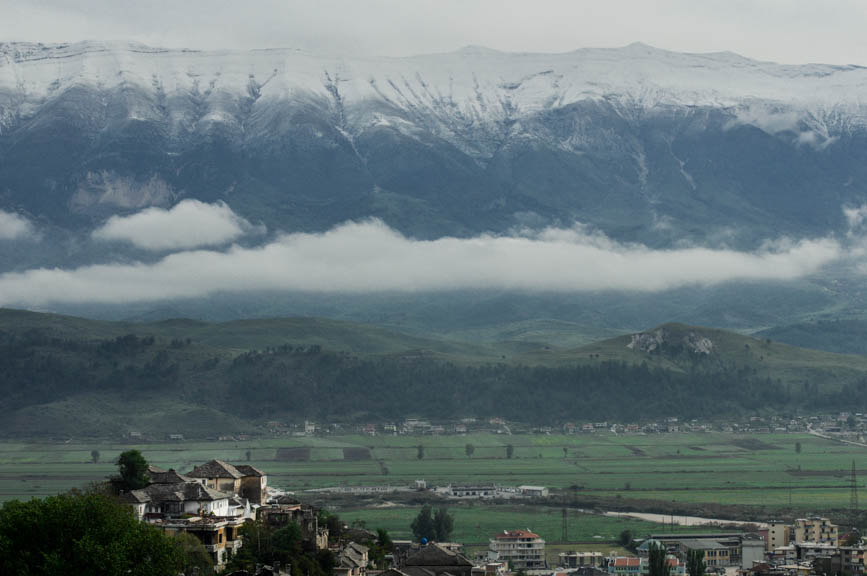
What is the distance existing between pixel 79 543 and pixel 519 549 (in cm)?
7792

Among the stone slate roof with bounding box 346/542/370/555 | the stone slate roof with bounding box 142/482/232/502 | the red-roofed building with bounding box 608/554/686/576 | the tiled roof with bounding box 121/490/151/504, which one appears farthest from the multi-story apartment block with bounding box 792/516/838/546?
the tiled roof with bounding box 121/490/151/504

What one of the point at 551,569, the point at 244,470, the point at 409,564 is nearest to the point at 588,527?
the point at 551,569

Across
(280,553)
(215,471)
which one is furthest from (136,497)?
(215,471)

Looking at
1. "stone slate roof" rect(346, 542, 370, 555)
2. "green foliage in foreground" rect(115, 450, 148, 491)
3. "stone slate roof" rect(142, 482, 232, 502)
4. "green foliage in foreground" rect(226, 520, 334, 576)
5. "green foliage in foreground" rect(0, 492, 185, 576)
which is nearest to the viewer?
"green foliage in foreground" rect(0, 492, 185, 576)

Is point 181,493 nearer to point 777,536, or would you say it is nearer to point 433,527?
point 433,527

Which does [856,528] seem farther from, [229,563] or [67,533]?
[67,533]

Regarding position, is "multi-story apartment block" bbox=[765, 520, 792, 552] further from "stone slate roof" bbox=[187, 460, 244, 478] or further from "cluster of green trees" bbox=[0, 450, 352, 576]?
"cluster of green trees" bbox=[0, 450, 352, 576]

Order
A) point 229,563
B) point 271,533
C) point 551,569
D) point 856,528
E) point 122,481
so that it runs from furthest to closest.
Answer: point 856,528 → point 551,569 → point 122,481 → point 271,533 → point 229,563

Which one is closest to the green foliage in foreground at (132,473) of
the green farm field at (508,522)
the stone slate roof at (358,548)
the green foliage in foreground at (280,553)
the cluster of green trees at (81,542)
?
the green foliage in foreground at (280,553)

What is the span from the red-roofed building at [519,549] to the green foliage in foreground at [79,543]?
69040 mm

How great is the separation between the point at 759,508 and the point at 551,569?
62.5 metres

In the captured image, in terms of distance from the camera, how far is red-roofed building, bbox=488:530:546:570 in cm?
14425

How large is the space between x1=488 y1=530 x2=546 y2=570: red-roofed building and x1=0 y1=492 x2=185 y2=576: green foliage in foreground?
227 feet

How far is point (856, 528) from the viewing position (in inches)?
6476
